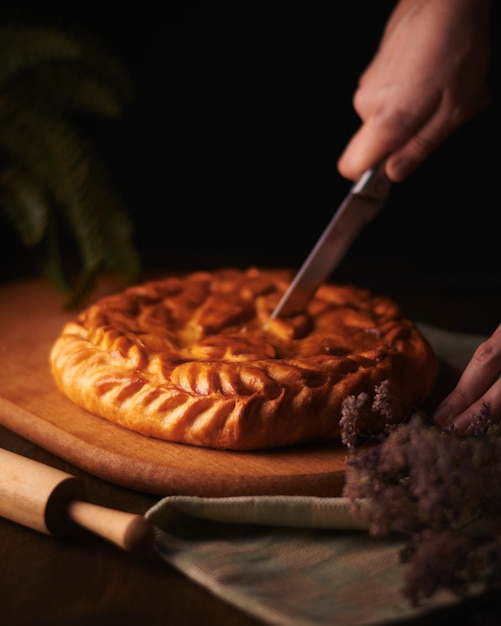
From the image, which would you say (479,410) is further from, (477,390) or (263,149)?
(263,149)

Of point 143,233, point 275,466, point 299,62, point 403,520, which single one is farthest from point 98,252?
point 403,520

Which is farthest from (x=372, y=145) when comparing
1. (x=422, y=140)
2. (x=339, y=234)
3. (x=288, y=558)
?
(x=288, y=558)

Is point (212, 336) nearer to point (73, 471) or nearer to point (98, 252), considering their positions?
point (73, 471)

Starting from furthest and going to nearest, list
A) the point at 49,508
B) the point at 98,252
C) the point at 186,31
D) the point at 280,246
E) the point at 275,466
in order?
1. the point at 280,246
2. the point at 186,31
3. the point at 98,252
4. the point at 275,466
5. the point at 49,508

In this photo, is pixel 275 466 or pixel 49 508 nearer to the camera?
pixel 49 508

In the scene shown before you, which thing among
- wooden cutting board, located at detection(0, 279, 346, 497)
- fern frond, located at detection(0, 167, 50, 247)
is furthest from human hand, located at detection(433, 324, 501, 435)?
fern frond, located at detection(0, 167, 50, 247)

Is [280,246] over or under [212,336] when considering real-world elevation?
under

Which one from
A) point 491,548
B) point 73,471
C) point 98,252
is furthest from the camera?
point 98,252
